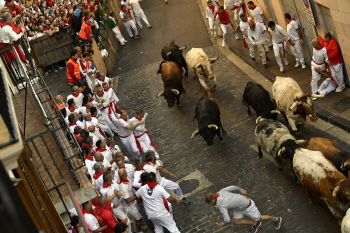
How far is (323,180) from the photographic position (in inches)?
421

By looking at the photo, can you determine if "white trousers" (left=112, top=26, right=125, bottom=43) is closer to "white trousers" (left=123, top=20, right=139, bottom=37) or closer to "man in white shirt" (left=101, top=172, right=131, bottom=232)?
"white trousers" (left=123, top=20, right=139, bottom=37)

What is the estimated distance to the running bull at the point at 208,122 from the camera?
1499 centimetres

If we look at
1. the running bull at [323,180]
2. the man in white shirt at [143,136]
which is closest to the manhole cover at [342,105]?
the running bull at [323,180]

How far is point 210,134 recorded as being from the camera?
15.0 meters

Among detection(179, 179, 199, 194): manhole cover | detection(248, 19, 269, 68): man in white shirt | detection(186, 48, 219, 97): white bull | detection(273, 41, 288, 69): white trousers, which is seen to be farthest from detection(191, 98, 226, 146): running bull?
detection(248, 19, 269, 68): man in white shirt

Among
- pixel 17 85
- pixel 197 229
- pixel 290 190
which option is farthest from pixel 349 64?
pixel 17 85

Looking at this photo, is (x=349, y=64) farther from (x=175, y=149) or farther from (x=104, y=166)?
(x=104, y=166)

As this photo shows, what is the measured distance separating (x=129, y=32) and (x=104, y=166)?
13954 mm

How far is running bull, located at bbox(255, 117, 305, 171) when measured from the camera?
12.3 m

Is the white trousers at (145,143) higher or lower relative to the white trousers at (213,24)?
lower

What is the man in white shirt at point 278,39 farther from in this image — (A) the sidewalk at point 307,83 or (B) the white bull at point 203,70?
(B) the white bull at point 203,70

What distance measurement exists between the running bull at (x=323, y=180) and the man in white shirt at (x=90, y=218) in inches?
169

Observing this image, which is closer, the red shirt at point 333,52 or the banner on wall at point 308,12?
the red shirt at point 333,52

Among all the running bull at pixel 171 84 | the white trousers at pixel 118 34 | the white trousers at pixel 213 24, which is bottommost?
the running bull at pixel 171 84
